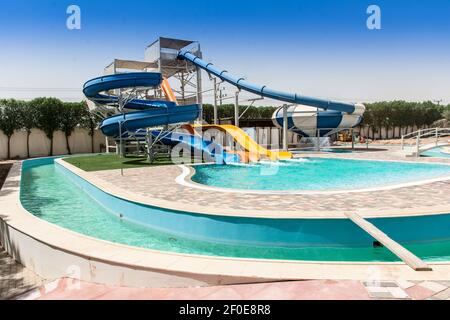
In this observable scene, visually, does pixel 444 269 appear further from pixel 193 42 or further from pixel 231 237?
pixel 193 42

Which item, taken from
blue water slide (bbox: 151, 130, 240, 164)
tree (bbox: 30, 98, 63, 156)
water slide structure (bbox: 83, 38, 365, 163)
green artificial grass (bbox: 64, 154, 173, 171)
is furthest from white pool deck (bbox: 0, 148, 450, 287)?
tree (bbox: 30, 98, 63, 156)

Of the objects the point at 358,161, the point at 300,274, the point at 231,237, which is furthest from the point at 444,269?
the point at 358,161

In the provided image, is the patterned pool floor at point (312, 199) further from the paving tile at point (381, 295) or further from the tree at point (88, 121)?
the tree at point (88, 121)

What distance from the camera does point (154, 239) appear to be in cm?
661

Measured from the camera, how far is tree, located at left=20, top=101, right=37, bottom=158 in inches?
1053

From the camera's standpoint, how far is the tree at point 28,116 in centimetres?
2673

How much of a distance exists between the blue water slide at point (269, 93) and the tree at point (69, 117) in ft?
33.7

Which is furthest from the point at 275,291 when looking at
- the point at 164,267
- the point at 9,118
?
the point at 9,118

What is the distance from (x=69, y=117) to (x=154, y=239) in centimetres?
2558

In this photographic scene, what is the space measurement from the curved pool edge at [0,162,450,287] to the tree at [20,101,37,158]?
25.6 meters

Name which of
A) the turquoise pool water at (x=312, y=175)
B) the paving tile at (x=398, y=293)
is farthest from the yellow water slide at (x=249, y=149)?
the paving tile at (x=398, y=293)

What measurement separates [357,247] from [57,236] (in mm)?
4774
